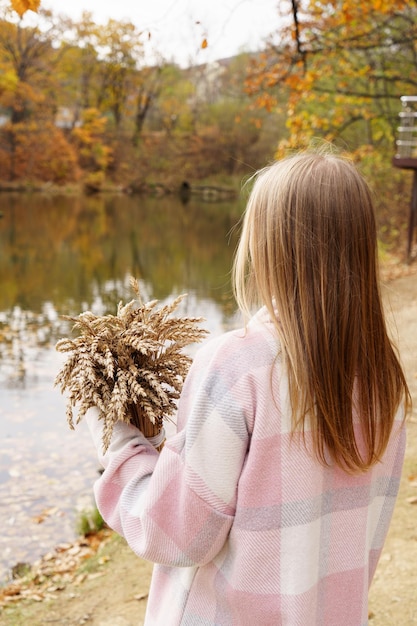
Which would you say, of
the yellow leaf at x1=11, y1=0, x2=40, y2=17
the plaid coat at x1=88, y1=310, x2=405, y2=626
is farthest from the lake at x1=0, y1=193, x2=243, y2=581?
the yellow leaf at x1=11, y1=0, x2=40, y2=17

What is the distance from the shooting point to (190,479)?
4.24 ft

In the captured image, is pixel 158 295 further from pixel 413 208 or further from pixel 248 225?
pixel 248 225

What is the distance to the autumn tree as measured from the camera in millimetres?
10695

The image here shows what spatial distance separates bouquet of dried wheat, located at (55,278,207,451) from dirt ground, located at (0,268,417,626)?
175 cm

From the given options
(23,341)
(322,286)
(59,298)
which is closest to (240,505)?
(322,286)

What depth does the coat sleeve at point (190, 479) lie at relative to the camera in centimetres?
127

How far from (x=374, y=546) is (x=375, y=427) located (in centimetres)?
32

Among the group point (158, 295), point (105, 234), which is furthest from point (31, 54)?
point (158, 295)

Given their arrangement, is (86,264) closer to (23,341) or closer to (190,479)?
(23,341)

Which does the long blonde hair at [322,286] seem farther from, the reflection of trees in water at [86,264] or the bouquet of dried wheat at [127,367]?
the reflection of trees in water at [86,264]

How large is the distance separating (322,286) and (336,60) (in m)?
16.5

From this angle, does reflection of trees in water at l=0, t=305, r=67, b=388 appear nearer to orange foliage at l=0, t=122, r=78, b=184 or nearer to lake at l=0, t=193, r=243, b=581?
lake at l=0, t=193, r=243, b=581

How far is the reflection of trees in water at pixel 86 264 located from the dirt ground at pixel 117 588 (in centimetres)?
278

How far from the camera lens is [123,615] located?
3.55 meters
